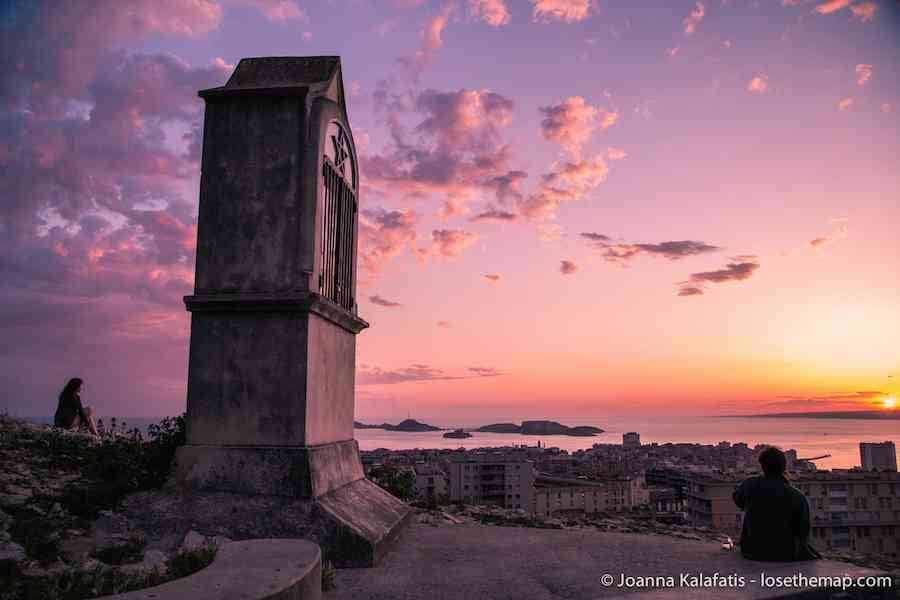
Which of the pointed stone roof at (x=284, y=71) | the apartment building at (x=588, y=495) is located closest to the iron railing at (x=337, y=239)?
the pointed stone roof at (x=284, y=71)

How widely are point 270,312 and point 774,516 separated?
574 centimetres

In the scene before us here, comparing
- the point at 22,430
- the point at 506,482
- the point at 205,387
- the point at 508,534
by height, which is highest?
the point at 205,387

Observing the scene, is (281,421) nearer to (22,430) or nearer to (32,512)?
(32,512)

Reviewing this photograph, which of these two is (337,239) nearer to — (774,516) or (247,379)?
(247,379)

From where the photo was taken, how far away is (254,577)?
12.6 ft

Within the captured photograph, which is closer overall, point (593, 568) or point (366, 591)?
point (366, 591)

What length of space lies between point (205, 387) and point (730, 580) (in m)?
5.95

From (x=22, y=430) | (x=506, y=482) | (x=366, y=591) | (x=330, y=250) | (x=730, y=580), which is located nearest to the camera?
(x=730, y=580)

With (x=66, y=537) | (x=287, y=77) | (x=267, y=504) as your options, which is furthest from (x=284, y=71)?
(x=66, y=537)

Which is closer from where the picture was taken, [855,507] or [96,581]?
[96,581]

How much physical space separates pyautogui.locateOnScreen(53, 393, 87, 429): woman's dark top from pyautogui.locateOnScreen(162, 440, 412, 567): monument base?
560 centimetres

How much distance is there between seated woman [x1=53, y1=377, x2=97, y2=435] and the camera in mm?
11289

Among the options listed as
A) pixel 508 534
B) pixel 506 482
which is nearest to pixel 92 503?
pixel 508 534

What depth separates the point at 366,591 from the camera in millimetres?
5320
